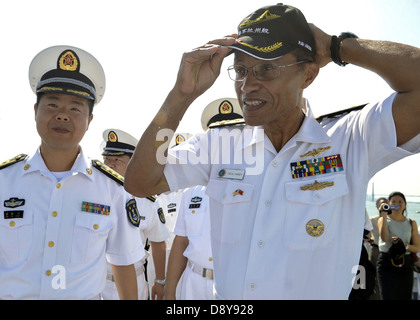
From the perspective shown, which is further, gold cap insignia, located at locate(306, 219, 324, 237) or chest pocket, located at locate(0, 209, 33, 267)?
chest pocket, located at locate(0, 209, 33, 267)

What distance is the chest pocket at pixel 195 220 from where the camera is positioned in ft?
15.8

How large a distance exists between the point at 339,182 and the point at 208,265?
293 cm

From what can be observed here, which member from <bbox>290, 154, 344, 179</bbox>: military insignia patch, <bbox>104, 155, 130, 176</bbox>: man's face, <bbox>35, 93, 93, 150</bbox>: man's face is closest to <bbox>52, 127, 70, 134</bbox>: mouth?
<bbox>35, 93, 93, 150</bbox>: man's face

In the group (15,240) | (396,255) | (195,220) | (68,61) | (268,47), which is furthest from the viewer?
(396,255)

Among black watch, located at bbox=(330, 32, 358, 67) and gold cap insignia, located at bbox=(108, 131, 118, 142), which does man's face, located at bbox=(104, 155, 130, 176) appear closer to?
gold cap insignia, located at bbox=(108, 131, 118, 142)

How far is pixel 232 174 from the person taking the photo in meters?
2.29

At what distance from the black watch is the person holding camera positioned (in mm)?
5926

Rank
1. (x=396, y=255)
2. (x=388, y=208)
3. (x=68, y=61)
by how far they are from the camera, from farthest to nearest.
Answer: (x=388, y=208)
(x=396, y=255)
(x=68, y=61)

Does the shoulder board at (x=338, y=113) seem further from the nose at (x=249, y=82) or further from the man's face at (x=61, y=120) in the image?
the man's face at (x=61, y=120)

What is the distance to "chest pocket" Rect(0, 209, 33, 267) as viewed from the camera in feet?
9.16

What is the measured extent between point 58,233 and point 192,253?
85.0 inches

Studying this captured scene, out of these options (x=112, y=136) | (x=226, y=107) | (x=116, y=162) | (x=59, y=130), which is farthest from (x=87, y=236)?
(x=112, y=136)

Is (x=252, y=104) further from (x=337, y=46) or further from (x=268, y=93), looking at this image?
(x=337, y=46)

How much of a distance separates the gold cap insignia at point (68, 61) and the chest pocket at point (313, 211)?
2101 mm
